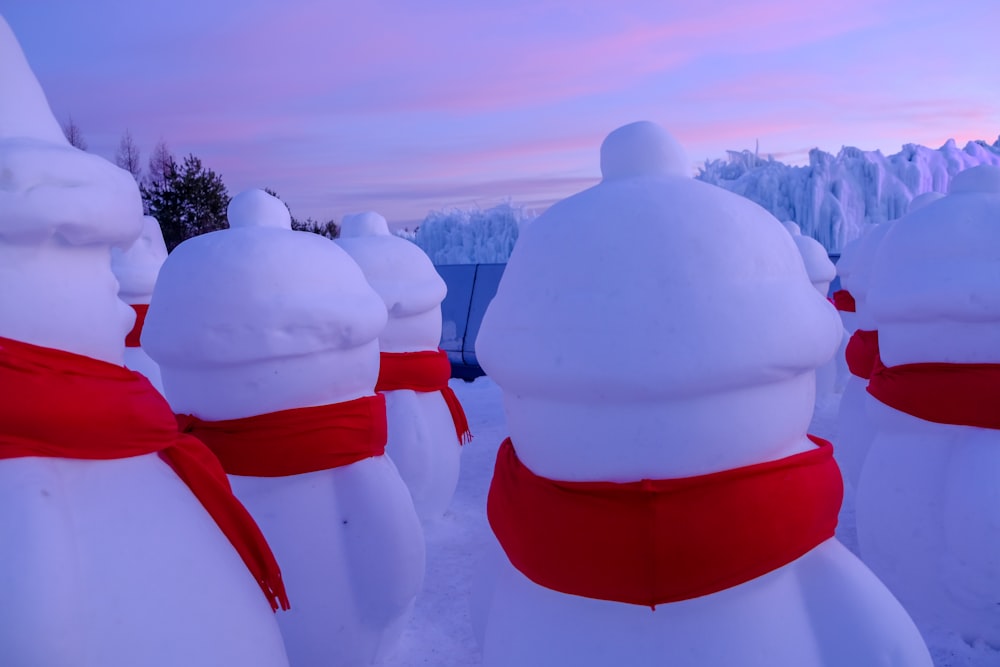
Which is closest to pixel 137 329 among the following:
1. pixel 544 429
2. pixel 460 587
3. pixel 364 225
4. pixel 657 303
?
pixel 364 225

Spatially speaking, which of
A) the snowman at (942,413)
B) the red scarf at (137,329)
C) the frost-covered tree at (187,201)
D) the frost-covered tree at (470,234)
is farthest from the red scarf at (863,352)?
the frost-covered tree at (187,201)

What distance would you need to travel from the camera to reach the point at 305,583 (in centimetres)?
251

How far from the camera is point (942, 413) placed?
2.74 meters

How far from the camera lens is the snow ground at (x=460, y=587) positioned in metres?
2.82

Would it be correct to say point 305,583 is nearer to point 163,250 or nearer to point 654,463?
point 654,463

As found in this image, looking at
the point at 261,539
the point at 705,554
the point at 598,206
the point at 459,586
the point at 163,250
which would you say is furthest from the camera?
the point at 163,250

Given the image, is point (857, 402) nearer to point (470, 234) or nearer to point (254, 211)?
point (254, 211)

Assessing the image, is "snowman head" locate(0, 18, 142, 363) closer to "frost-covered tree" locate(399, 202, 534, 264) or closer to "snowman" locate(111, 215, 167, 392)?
"snowman" locate(111, 215, 167, 392)

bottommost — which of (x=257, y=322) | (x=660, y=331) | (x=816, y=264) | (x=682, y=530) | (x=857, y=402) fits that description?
(x=857, y=402)

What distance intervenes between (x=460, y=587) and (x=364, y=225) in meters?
1.90

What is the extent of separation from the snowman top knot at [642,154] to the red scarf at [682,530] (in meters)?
0.68

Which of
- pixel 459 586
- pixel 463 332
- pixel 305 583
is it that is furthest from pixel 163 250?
pixel 463 332

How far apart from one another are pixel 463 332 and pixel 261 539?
335 inches

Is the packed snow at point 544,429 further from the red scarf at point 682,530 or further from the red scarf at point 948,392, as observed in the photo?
the red scarf at point 948,392
